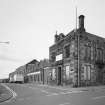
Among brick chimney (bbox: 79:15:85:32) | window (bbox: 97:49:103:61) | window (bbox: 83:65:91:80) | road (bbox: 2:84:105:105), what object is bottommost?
road (bbox: 2:84:105:105)

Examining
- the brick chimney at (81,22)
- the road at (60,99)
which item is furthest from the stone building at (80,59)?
the road at (60,99)

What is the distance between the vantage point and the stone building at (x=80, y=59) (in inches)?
1079

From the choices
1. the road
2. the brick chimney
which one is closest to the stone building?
the brick chimney

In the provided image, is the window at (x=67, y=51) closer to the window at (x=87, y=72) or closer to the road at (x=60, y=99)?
the window at (x=87, y=72)

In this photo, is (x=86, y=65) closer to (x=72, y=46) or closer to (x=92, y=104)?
(x=72, y=46)

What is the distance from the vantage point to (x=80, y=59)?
27656 millimetres

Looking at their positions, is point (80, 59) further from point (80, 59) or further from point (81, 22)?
point (81, 22)

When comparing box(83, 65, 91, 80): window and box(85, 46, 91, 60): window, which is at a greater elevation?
box(85, 46, 91, 60): window

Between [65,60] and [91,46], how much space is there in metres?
5.54

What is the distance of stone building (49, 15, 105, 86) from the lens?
27.4 meters

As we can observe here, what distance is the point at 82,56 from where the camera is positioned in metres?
28.0

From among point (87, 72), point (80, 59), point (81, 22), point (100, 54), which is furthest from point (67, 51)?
point (100, 54)

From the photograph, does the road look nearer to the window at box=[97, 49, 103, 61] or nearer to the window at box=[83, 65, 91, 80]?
the window at box=[83, 65, 91, 80]

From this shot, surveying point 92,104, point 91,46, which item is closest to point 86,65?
point 91,46
